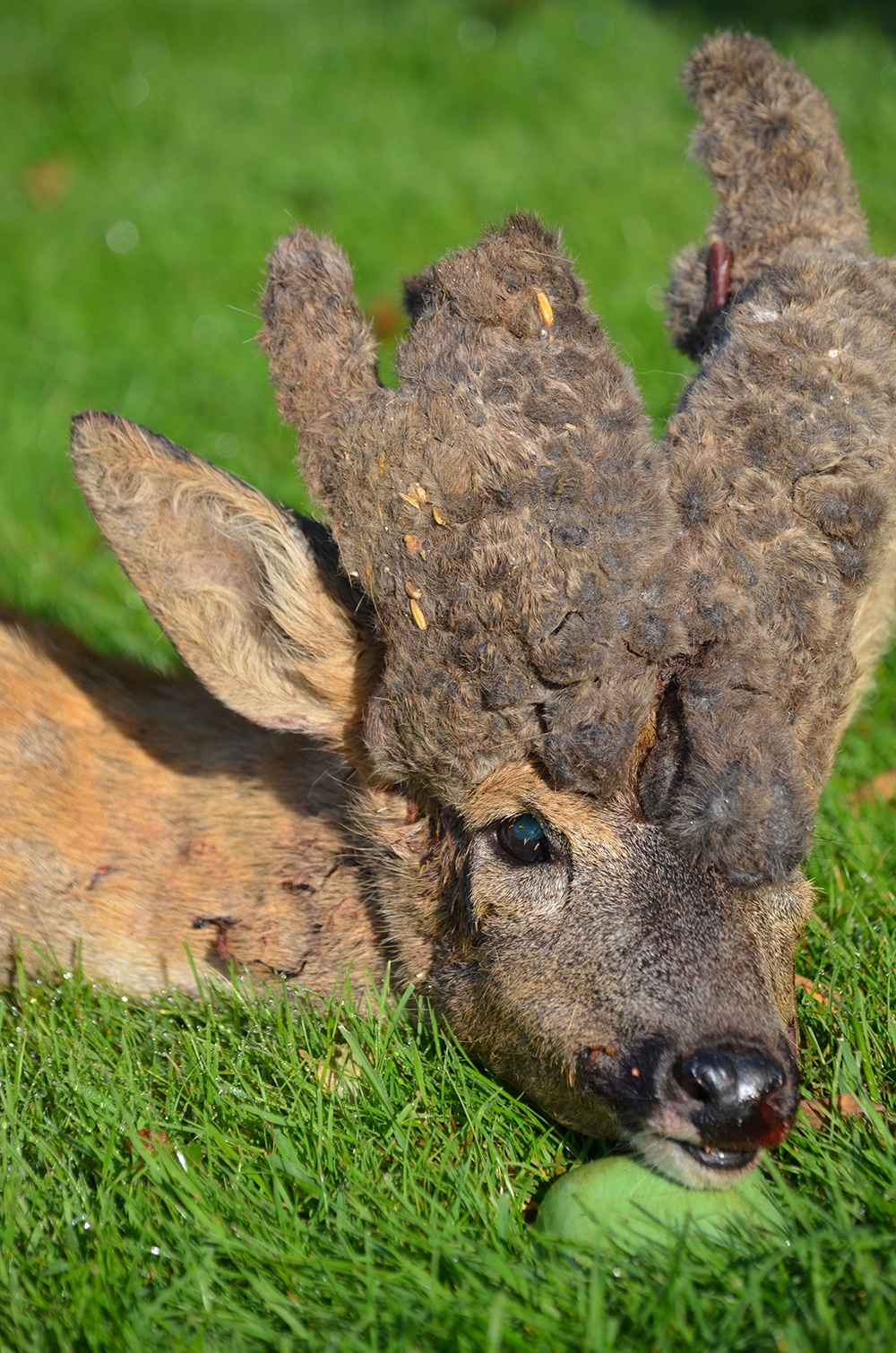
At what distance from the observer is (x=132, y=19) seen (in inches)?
495

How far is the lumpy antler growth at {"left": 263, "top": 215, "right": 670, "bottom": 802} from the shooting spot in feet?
10.1

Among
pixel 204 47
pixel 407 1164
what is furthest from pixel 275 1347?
pixel 204 47

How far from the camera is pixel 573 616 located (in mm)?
3045

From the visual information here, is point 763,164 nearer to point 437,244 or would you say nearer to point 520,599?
point 520,599

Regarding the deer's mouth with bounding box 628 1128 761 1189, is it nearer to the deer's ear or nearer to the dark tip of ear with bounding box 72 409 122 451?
the deer's ear

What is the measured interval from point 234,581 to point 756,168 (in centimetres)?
189

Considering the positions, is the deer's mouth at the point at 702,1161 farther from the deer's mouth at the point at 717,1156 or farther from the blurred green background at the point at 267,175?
the blurred green background at the point at 267,175

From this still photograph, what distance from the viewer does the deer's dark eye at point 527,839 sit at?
131 inches

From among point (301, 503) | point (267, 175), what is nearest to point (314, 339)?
point (301, 503)

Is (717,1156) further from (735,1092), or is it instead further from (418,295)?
(418,295)

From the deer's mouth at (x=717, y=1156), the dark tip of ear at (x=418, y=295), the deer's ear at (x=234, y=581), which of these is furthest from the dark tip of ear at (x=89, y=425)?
the deer's mouth at (x=717, y=1156)

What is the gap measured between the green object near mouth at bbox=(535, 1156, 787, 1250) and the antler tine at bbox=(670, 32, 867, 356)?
2.29 meters

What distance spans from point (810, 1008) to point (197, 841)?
73.4 inches

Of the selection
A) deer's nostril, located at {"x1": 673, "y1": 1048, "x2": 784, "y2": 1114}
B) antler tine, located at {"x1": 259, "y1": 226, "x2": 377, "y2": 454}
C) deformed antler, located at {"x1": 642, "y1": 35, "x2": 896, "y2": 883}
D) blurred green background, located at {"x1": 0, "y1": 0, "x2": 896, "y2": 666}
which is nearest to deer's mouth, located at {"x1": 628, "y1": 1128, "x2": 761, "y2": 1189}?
deer's nostril, located at {"x1": 673, "y1": 1048, "x2": 784, "y2": 1114}
